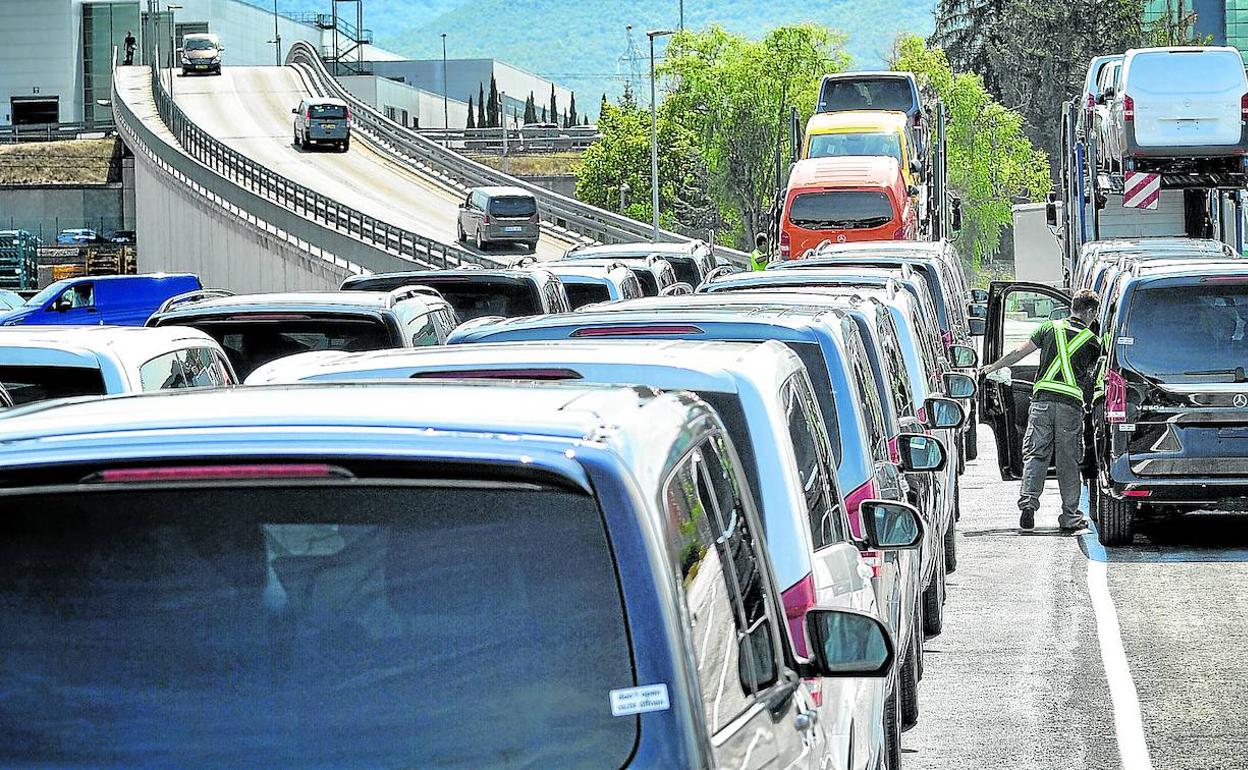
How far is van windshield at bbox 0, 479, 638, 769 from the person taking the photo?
3203mm

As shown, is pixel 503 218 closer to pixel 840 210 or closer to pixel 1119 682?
pixel 840 210

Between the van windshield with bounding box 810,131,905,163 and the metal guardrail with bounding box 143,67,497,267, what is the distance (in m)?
10.7

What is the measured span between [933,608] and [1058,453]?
5180 millimetres

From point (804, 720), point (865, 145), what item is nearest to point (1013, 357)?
point (804, 720)

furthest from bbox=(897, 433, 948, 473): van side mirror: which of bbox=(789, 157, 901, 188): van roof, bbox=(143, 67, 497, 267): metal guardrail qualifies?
bbox=(143, 67, 497, 267): metal guardrail

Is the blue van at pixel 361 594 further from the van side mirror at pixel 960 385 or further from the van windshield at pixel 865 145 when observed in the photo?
the van windshield at pixel 865 145

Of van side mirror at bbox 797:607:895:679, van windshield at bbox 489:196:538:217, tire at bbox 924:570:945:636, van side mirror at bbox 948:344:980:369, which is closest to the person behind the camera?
van side mirror at bbox 797:607:895:679

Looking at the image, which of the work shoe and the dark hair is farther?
the dark hair

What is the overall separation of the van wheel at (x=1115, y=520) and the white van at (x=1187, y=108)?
1473 centimetres

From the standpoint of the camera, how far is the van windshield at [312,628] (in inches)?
126

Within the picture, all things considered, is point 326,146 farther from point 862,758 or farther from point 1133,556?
point 862,758

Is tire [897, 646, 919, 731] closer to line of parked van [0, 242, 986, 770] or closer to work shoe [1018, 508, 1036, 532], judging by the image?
line of parked van [0, 242, 986, 770]

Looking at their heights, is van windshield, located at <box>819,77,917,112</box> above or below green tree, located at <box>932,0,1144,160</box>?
below

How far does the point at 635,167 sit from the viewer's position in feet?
358
